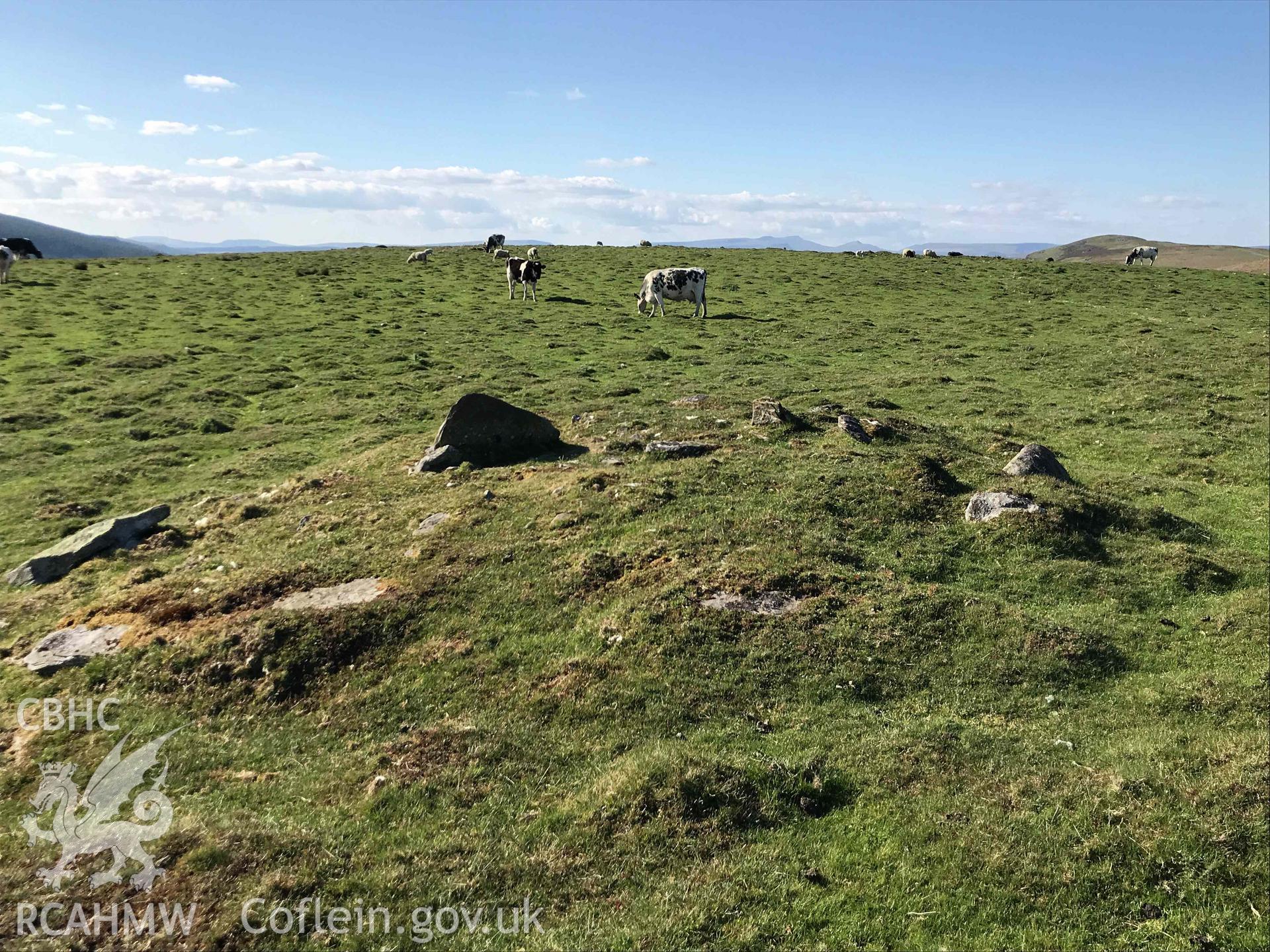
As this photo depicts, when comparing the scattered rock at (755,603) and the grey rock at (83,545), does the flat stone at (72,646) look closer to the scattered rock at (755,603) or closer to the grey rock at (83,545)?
the grey rock at (83,545)

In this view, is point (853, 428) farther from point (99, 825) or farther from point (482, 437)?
point (99, 825)

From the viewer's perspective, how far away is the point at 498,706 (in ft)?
34.0

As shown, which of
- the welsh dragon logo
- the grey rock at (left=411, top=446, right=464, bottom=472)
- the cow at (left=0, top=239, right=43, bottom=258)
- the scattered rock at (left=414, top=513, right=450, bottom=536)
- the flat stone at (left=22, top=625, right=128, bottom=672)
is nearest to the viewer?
the welsh dragon logo

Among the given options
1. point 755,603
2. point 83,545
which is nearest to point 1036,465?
point 755,603

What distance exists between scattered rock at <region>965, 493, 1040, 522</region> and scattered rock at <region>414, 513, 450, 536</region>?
37.1 ft

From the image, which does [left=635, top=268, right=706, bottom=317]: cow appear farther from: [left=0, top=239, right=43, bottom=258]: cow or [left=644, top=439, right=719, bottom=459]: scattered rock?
[left=0, top=239, right=43, bottom=258]: cow

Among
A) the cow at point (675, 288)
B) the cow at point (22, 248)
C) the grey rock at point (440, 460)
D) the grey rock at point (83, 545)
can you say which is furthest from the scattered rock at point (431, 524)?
the cow at point (22, 248)

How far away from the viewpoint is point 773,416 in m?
20.6

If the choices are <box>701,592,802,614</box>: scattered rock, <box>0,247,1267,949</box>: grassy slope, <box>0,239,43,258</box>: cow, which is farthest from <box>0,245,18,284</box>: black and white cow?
<box>701,592,802,614</box>: scattered rock

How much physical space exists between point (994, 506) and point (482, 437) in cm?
1251

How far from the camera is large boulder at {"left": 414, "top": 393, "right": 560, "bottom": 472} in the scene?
61.2ft

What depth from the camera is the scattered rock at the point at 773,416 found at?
67.2ft

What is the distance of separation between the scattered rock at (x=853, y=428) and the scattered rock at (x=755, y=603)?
825cm

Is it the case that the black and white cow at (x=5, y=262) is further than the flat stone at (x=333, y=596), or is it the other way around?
the black and white cow at (x=5, y=262)
